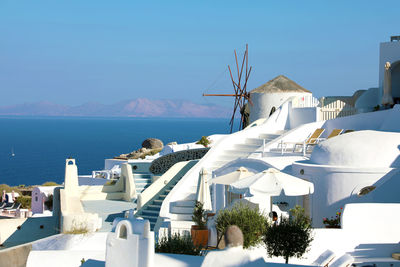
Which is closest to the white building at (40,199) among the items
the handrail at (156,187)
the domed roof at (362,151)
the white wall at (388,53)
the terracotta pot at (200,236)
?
the handrail at (156,187)

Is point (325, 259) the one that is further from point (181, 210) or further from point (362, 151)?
point (181, 210)

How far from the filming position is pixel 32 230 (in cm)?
2473

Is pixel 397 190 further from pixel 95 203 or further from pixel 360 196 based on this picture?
pixel 95 203

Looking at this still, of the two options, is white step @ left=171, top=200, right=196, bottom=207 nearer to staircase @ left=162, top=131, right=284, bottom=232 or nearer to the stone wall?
staircase @ left=162, top=131, right=284, bottom=232

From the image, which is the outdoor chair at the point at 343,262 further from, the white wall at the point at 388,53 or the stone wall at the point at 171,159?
the stone wall at the point at 171,159

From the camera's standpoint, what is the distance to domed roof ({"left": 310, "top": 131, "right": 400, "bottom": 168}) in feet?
52.3

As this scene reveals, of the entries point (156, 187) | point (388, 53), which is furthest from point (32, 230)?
point (388, 53)

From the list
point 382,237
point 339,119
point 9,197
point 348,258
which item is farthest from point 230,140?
point 9,197

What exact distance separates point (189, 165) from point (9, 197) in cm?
1425

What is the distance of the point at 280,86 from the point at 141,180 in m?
9.43

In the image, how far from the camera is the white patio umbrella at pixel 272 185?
14.2 m

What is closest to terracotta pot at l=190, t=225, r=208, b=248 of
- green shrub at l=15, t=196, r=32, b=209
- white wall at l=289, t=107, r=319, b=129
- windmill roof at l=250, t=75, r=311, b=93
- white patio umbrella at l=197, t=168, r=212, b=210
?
white patio umbrella at l=197, t=168, r=212, b=210

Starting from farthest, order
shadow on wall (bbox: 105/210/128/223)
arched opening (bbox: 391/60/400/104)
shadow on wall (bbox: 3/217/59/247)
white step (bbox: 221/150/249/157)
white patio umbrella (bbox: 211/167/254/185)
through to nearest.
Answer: arched opening (bbox: 391/60/400/104), shadow on wall (bbox: 3/217/59/247), white step (bbox: 221/150/249/157), shadow on wall (bbox: 105/210/128/223), white patio umbrella (bbox: 211/167/254/185)

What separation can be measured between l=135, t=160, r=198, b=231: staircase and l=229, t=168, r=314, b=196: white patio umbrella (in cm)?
581
